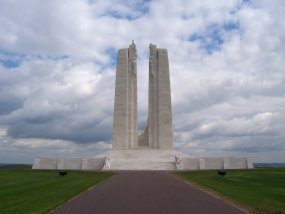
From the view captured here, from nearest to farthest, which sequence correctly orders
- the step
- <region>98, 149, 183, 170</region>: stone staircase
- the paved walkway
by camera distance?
the paved walkway → the step → <region>98, 149, 183, 170</region>: stone staircase

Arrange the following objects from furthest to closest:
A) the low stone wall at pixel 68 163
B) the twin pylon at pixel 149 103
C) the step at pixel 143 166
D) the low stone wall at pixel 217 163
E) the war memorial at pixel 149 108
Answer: the twin pylon at pixel 149 103 → the war memorial at pixel 149 108 → the low stone wall at pixel 68 163 → the low stone wall at pixel 217 163 → the step at pixel 143 166

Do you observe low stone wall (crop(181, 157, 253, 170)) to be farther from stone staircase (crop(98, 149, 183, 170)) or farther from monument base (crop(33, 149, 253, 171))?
stone staircase (crop(98, 149, 183, 170))

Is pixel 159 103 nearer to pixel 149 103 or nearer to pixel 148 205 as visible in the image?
pixel 149 103

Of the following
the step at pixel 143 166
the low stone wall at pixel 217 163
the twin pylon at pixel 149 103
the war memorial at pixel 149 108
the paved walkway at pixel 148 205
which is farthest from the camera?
the twin pylon at pixel 149 103

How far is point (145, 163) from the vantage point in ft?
117

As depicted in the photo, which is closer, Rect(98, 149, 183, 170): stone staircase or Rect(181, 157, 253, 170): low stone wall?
Rect(98, 149, 183, 170): stone staircase

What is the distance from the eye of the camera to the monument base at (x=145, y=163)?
3522 centimetres

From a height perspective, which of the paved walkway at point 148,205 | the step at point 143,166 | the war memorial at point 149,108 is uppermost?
the war memorial at point 149,108

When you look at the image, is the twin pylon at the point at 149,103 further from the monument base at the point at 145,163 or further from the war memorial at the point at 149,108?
the monument base at the point at 145,163

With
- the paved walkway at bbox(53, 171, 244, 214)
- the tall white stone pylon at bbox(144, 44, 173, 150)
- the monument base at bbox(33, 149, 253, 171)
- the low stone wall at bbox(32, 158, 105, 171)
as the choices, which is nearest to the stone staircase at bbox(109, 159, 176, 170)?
the monument base at bbox(33, 149, 253, 171)

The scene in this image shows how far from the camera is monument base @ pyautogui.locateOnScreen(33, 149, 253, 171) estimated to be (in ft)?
116

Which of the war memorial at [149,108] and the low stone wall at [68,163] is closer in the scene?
the low stone wall at [68,163]

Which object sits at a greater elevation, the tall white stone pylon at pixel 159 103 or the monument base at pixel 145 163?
the tall white stone pylon at pixel 159 103

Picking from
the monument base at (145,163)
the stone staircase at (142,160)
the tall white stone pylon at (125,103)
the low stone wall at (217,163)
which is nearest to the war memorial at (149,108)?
the tall white stone pylon at (125,103)
